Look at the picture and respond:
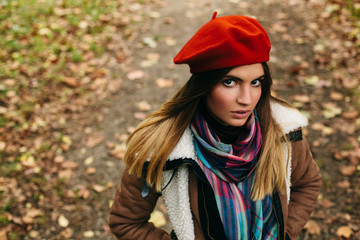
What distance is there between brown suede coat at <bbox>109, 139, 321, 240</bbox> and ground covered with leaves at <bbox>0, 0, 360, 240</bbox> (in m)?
1.05

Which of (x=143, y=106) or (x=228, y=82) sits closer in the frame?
(x=228, y=82)

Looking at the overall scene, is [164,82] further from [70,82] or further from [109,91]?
[70,82]

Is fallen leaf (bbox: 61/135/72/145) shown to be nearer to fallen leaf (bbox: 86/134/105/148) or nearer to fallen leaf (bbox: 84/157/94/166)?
fallen leaf (bbox: 86/134/105/148)

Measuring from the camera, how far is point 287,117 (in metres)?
1.61

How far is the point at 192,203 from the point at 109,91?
2843 millimetres

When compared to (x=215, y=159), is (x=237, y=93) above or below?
above

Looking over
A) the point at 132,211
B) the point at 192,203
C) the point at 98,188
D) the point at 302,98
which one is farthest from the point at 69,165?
the point at 302,98

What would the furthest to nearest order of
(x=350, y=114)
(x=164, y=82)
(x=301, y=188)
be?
1. (x=164, y=82)
2. (x=350, y=114)
3. (x=301, y=188)

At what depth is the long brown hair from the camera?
4.71 feet

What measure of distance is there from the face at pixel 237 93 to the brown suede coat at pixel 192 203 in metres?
0.37

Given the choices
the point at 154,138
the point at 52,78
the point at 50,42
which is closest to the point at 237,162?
the point at 154,138

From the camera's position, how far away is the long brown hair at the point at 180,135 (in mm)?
1437

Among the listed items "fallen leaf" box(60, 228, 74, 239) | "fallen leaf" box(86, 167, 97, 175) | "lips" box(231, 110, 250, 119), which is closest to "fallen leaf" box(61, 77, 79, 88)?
"fallen leaf" box(86, 167, 97, 175)

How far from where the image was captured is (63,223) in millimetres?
2809
